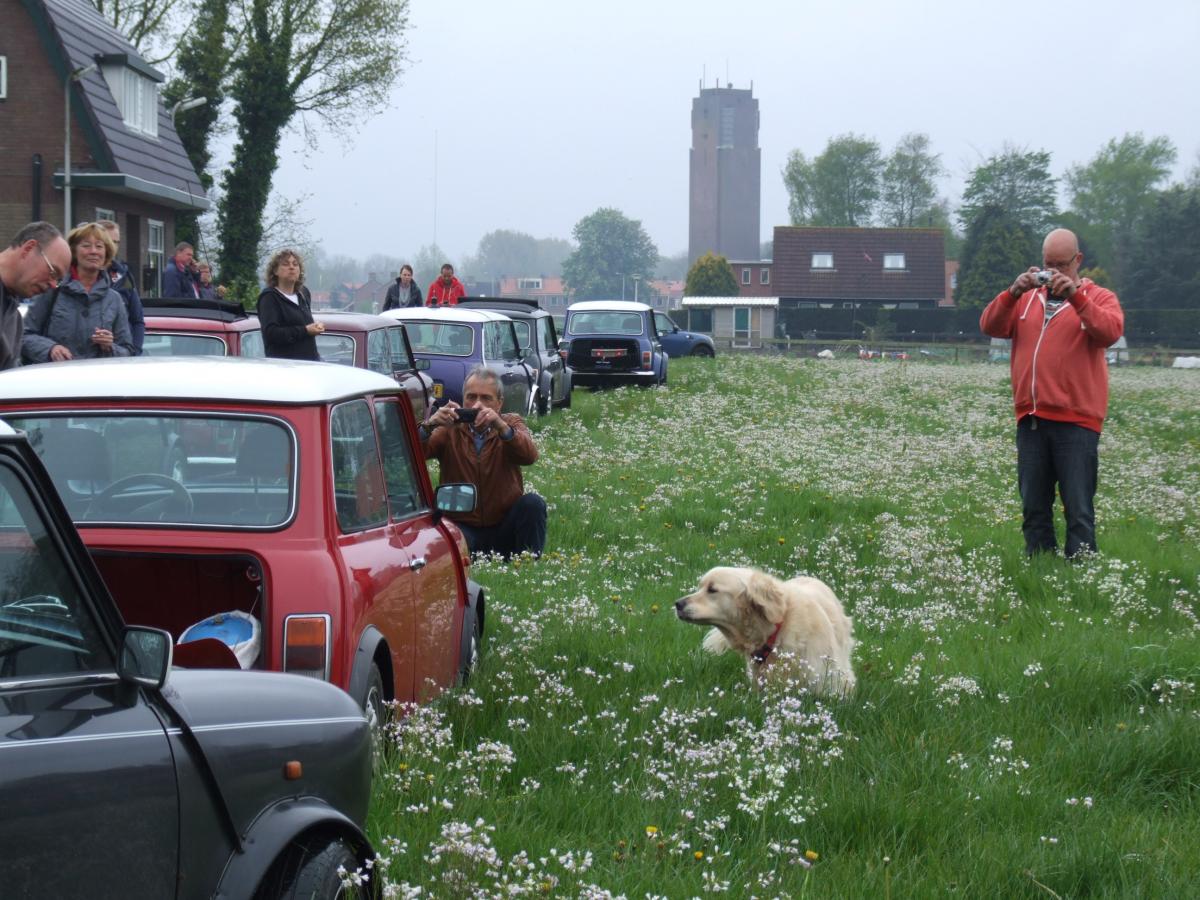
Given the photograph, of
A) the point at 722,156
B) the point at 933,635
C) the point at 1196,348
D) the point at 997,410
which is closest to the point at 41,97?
the point at 997,410

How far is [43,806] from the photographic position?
7.75ft

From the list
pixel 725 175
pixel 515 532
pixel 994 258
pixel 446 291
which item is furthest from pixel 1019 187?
pixel 515 532

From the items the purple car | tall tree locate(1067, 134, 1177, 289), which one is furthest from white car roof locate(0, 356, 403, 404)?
tall tree locate(1067, 134, 1177, 289)

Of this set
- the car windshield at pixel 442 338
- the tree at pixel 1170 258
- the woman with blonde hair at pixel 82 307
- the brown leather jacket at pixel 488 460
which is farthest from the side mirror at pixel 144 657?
the tree at pixel 1170 258

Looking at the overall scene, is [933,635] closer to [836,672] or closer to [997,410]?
[836,672]

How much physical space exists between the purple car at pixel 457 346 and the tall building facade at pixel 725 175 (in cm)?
15958

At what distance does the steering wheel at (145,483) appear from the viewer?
189 inches

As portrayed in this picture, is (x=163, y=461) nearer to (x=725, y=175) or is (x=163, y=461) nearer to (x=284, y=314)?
(x=284, y=314)

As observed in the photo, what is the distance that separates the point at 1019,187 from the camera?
108750 millimetres

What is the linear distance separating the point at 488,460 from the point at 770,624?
3.05 meters

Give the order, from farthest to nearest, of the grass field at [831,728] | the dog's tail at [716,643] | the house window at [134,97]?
the house window at [134,97] < the dog's tail at [716,643] < the grass field at [831,728]

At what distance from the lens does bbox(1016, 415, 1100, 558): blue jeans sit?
984cm

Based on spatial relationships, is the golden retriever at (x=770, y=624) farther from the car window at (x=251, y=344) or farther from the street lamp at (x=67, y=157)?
the street lamp at (x=67, y=157)

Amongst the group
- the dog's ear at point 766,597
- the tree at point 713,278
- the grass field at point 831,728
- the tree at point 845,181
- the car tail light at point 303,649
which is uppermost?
the tree at point 845,181
